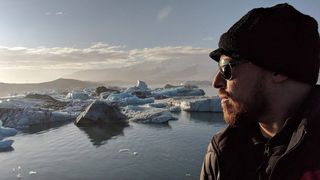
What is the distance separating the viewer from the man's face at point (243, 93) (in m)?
2.27

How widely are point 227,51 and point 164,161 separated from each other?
20.0m

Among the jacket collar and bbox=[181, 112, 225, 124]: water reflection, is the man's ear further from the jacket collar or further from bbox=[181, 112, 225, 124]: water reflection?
bbox=[181, 112, 225, 124]: water reflection

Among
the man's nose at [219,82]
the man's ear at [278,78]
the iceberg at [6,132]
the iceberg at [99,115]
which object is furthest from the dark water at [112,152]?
the man's ear at [278,78]

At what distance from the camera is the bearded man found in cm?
220

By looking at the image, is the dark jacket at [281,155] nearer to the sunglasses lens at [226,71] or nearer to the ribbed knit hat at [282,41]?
the ribbed knit hat at [282,41]

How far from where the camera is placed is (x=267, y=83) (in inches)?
89.7

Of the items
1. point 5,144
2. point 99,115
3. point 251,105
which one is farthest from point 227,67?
point 99,115

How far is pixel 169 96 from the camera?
235 ft

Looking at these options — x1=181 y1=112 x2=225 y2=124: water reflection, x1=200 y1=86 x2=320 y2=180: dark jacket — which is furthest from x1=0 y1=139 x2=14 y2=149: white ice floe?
A: x1=200 y1=86 x2=320 y2=180: dark jacket

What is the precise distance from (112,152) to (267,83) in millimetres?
24259

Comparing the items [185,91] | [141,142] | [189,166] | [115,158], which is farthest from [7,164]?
[185,91]

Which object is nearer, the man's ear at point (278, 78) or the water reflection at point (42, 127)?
the man's ear at point (278, 78)

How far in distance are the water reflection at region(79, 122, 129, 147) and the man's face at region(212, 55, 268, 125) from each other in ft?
88.6

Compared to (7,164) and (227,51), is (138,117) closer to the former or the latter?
(7,164)
